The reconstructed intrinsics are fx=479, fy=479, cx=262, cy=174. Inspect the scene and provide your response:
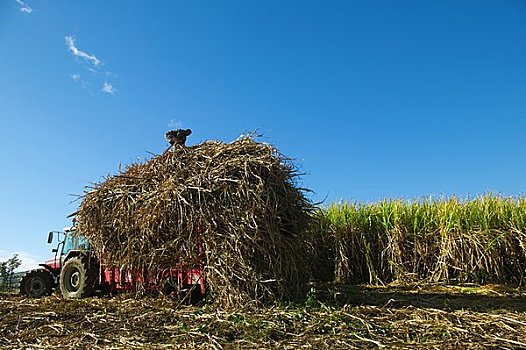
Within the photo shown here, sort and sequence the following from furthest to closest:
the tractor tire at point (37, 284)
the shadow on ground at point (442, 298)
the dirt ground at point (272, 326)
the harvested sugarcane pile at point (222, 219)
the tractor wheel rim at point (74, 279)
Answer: the tractor tire at point (37, 284), the tractor wheel rim at point (74, 279), the shadow on ground at point (442, 298), the harvested sugarcane pile at point (222, 219), the dirt ground at point (272, 326)

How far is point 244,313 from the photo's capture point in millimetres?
6602

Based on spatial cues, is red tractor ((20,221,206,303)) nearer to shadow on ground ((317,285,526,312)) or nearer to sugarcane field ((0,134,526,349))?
sugarcane field ((0,134,526,349))

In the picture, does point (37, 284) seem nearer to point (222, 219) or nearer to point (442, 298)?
point (222, 219)

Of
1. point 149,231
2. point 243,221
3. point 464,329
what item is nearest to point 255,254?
point 243,221

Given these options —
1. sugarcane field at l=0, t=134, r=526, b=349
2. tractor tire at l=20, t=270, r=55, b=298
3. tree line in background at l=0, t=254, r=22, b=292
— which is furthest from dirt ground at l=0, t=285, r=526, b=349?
tree line in background at l=0, t=254, r=22, b=292

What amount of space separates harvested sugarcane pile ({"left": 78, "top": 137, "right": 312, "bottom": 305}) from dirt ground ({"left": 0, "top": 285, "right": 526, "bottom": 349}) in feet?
1.80

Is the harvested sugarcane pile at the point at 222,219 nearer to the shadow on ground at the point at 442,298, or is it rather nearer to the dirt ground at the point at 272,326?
the dirt ground at the point at 272,326

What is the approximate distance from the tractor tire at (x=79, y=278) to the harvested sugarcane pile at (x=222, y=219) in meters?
1.30

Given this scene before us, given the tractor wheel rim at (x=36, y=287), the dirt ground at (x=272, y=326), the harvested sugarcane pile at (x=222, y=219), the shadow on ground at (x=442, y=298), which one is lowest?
the dirt ground at (x=272, y=326)

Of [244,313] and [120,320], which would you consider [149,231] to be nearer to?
[120,320]

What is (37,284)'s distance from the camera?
12.4 m

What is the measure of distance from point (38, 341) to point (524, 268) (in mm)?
10992

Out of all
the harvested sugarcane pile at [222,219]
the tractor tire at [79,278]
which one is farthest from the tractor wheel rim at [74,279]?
the harvested sugarcane pile at [222,219]

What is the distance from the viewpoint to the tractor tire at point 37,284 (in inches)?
480
